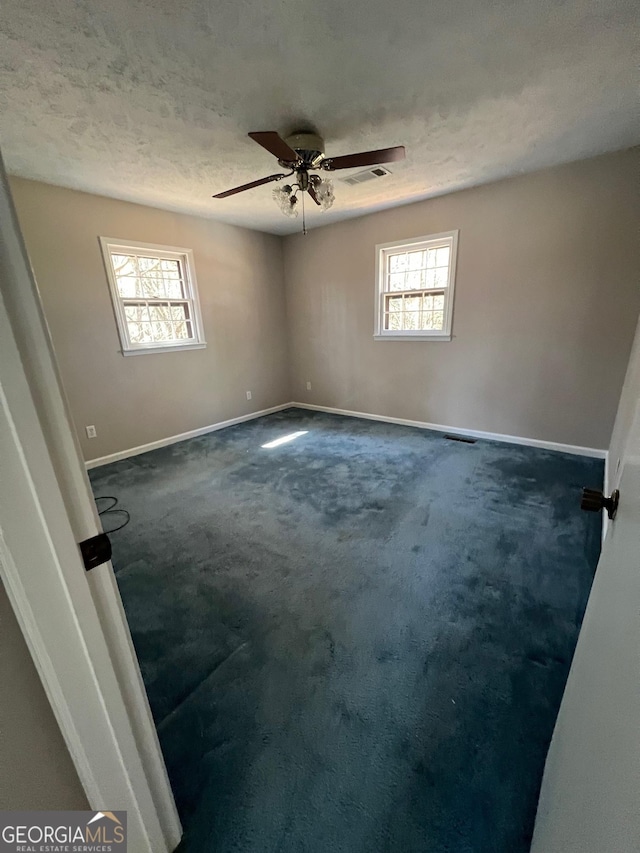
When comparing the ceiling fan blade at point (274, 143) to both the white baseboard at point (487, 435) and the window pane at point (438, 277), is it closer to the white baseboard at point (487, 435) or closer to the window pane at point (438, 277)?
the window pane at point (438, 277)

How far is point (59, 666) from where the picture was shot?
61 cm

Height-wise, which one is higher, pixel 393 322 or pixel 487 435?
pixel 393 322

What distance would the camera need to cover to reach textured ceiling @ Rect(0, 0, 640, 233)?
1.46 metres

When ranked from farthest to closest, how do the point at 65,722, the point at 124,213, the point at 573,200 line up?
the point at 124,213, the point at 573,200, the point at 65,722

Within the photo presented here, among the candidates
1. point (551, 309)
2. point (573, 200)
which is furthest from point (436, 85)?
point (551, 309)

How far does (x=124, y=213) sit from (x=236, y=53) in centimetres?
248

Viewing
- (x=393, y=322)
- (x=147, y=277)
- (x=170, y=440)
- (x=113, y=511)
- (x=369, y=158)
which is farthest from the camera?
(x=393, y=322)

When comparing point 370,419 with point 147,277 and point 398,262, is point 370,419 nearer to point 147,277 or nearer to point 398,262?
point 398,262

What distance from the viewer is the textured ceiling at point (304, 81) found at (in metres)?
1.46

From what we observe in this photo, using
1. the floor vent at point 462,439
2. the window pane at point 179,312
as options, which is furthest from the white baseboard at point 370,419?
the window pane at point 179,312

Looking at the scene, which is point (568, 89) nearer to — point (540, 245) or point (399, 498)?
point (540, 245)

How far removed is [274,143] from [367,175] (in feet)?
4.65

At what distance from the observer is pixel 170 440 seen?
4.21 m

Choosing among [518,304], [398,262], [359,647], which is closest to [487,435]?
[518,304]
